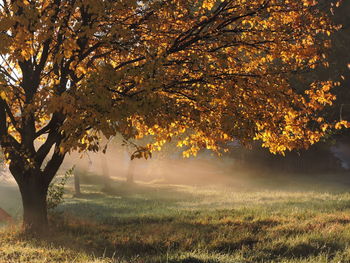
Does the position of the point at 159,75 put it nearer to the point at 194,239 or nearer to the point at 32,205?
the point at 194,239

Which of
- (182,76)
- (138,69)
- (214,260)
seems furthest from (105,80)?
(214,260)

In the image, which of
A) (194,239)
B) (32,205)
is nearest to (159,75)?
(194,239)

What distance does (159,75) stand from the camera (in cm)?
913

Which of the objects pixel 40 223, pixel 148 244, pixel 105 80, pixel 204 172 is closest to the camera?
pixel 105 80

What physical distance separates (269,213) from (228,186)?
19280 mm

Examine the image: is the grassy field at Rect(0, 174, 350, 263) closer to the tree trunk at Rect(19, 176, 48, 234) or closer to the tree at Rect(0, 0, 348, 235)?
the tree trunk at Rect(19, 176, 48, 234)

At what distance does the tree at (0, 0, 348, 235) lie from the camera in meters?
9.05

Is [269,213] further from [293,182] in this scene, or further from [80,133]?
[293,182]

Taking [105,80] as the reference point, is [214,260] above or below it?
below

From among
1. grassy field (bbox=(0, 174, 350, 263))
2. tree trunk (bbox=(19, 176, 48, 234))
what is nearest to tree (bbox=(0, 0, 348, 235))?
tree trunk (bbox=(19, 176, 48, 234))

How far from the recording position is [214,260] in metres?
8.91

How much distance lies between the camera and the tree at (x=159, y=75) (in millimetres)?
9055

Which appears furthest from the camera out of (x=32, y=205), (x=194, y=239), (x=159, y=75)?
(x=32, y=205)

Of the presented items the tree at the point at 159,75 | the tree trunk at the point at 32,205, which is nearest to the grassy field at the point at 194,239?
the tree trunk at the point at 32,205
